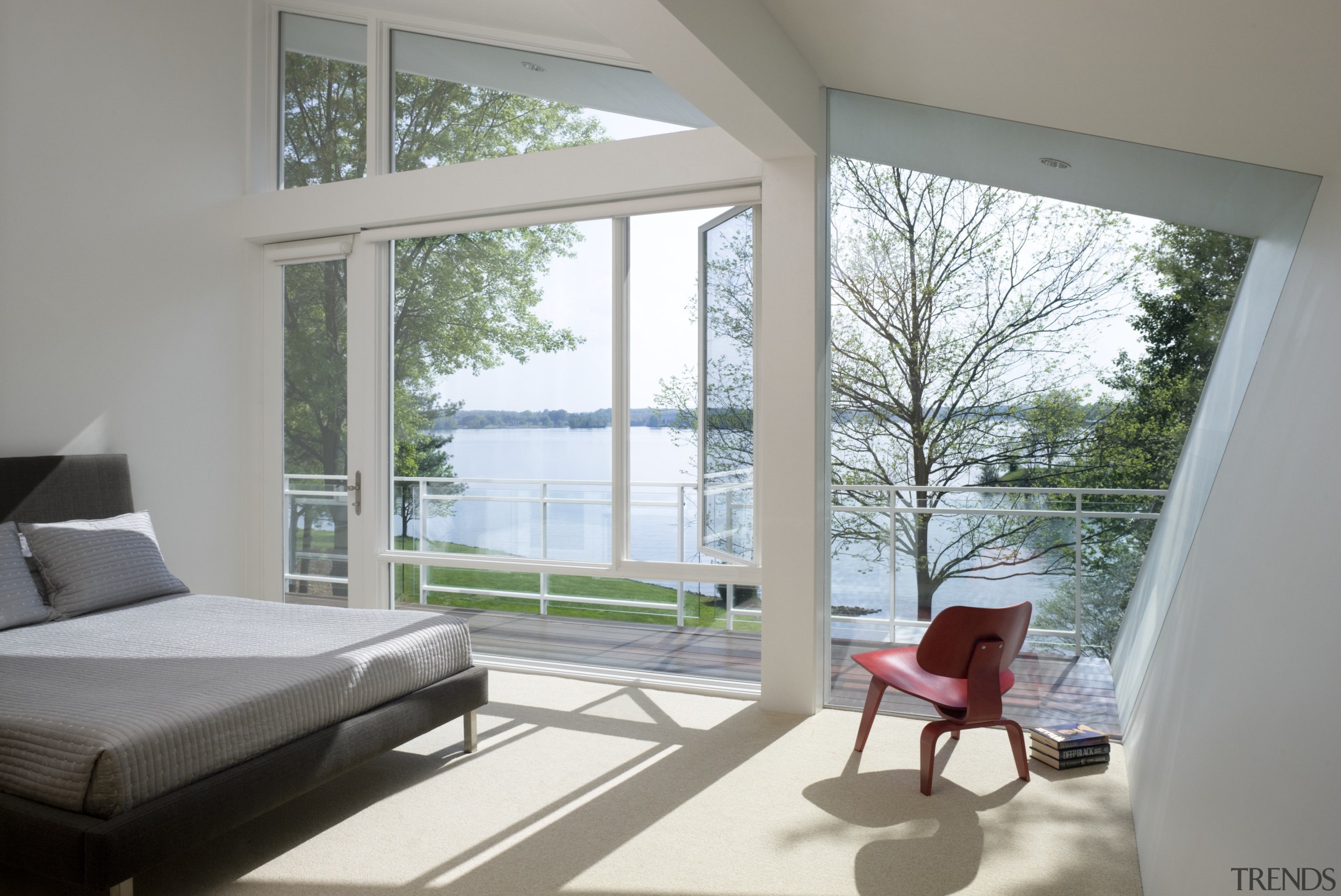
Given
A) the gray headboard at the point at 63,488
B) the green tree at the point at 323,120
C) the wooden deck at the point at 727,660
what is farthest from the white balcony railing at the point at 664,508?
the green tree at the point at 323,120

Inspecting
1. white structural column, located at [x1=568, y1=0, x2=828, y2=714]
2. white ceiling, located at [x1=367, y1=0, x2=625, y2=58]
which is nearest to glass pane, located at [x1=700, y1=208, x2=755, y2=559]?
white structural column, located at [x1=568, y1=0, x2=828, y2=714]

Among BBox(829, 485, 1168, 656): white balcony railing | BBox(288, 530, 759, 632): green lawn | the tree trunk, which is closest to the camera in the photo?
BBox(829, 485, 1168, 656): white balcony railing

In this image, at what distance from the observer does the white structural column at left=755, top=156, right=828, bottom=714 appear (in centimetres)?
380

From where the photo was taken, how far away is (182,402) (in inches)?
193

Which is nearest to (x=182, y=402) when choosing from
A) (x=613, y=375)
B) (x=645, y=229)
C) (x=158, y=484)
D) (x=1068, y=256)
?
(x=158, y=484)

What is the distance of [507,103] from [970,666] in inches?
144

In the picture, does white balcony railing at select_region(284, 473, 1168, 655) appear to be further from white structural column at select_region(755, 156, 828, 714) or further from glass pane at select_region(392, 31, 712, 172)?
glass pane at select_region(392, 31, 712, 172)

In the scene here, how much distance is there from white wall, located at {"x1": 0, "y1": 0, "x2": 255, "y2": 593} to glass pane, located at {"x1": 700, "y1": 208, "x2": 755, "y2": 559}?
9.46 feet

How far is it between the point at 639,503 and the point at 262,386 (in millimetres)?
2504

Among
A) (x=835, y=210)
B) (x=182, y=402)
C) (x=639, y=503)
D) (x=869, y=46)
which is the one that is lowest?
(x=639, y=503)

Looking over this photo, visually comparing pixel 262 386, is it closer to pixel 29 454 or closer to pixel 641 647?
pixel 29 454

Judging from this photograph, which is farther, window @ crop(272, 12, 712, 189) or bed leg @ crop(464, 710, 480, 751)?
window @ crop(272, 12, 712, 189)

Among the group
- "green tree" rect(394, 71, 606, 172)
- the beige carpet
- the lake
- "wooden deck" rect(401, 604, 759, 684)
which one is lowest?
the beige carpet

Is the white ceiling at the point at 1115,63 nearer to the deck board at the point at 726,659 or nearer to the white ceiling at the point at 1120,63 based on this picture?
the white ceiling at the point at 1120,63
